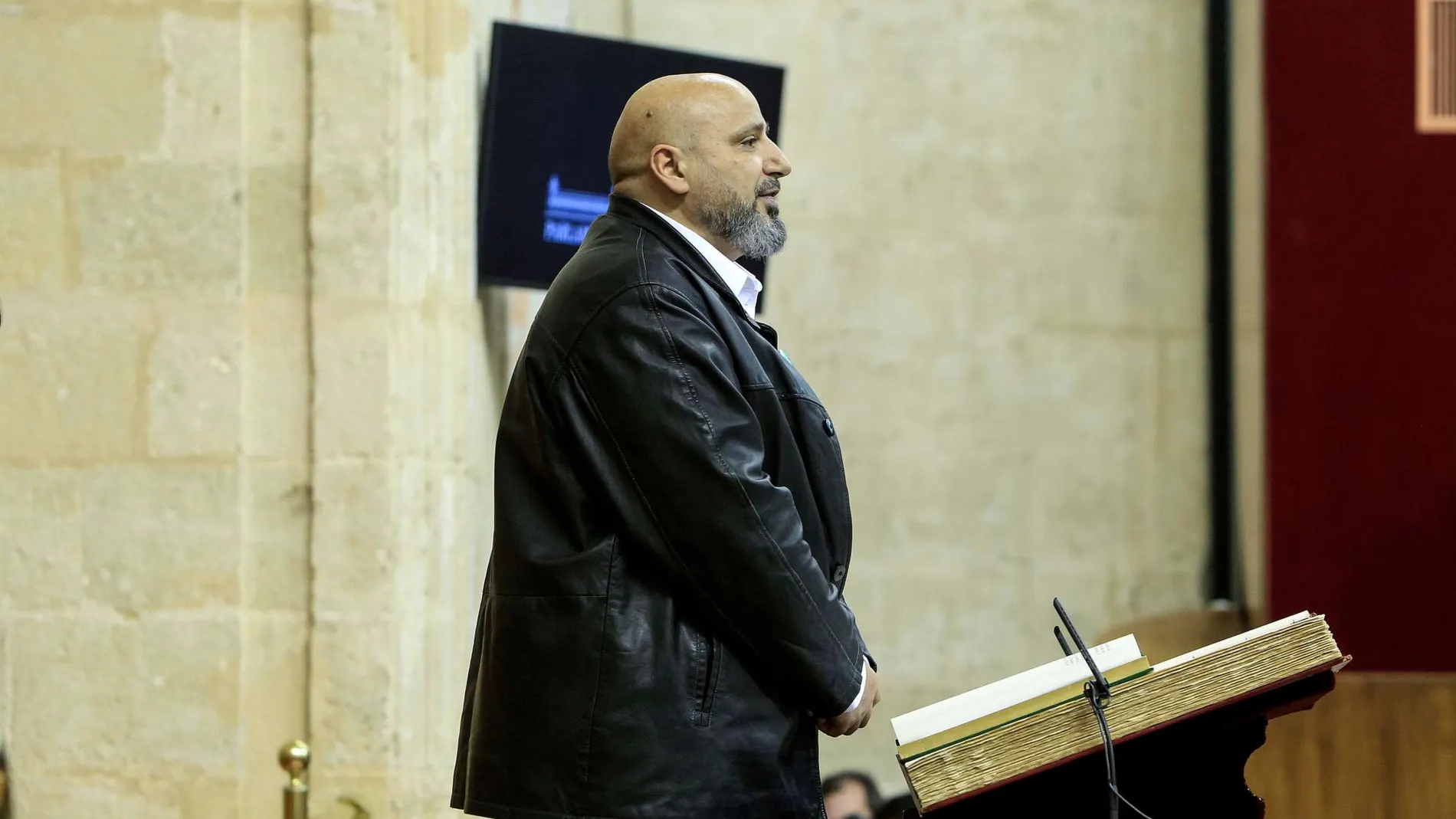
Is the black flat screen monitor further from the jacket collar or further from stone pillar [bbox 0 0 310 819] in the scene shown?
the jacket collar

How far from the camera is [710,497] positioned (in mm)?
2371

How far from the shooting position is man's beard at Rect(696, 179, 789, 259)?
2654mm

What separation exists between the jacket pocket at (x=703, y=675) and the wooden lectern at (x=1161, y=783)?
1.13 feet

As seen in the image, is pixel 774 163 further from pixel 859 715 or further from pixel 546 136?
pixel 546 136

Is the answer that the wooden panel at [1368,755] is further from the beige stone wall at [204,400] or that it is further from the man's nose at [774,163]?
the man's nose at [774,163]

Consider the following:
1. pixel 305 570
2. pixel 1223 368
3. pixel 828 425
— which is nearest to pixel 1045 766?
pixel 828 425

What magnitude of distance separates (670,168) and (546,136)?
7.59 feet

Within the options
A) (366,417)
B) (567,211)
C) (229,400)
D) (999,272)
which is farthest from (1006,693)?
(999,272)

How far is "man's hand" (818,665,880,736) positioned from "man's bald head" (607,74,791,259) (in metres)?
0.67

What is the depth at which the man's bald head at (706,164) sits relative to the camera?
8.71ft

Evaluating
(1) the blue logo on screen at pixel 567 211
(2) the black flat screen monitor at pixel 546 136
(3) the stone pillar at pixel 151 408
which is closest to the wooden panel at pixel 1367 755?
(2) the black flat screen monitor at pixel 546 136

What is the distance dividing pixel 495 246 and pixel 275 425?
2.91 ft

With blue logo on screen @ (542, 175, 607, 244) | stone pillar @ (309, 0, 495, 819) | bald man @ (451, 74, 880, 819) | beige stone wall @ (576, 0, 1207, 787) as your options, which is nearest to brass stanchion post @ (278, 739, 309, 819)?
stone pillar @ (309, 0, 495, 819)

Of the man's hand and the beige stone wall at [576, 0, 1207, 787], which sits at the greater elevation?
the beige stone wall at [576, 0, 1207, 787]
